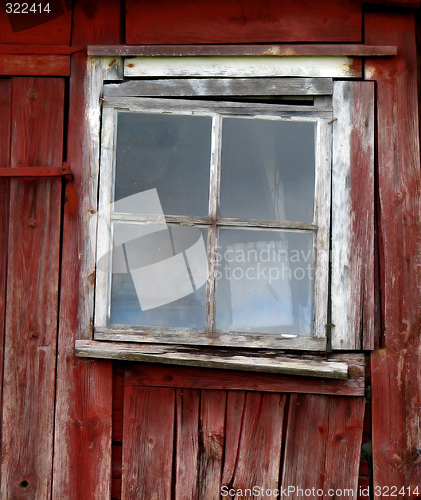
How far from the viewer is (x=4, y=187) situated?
6.64 feet

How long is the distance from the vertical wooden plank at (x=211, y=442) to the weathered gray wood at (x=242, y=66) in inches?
56.7

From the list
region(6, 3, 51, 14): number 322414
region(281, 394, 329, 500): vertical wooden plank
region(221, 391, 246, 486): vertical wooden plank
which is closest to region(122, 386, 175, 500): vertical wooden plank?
region(221, 391, 246, 486): vertical wooden plank


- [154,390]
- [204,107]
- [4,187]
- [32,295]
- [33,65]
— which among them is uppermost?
[33,65]

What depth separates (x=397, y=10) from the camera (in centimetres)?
208

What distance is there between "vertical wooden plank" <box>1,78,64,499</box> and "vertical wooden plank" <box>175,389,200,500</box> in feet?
1.80

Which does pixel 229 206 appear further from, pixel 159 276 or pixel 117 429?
pixel 117 429

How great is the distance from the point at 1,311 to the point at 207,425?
1.03 m

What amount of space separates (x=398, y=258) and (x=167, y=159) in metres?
1.13

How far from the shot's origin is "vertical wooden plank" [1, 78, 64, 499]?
193 centimetres

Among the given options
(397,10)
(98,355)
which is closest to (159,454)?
(98,355)

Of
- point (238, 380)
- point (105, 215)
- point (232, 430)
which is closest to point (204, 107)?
point (105, 215)

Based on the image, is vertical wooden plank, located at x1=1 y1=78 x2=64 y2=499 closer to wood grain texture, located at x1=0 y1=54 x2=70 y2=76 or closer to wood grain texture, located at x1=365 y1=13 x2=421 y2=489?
wood grain texture, located at x1=0 y1=54 x2=70 y2=76

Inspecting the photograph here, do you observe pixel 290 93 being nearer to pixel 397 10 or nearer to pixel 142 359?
pixel 397 10

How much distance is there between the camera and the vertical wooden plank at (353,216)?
197 cm
